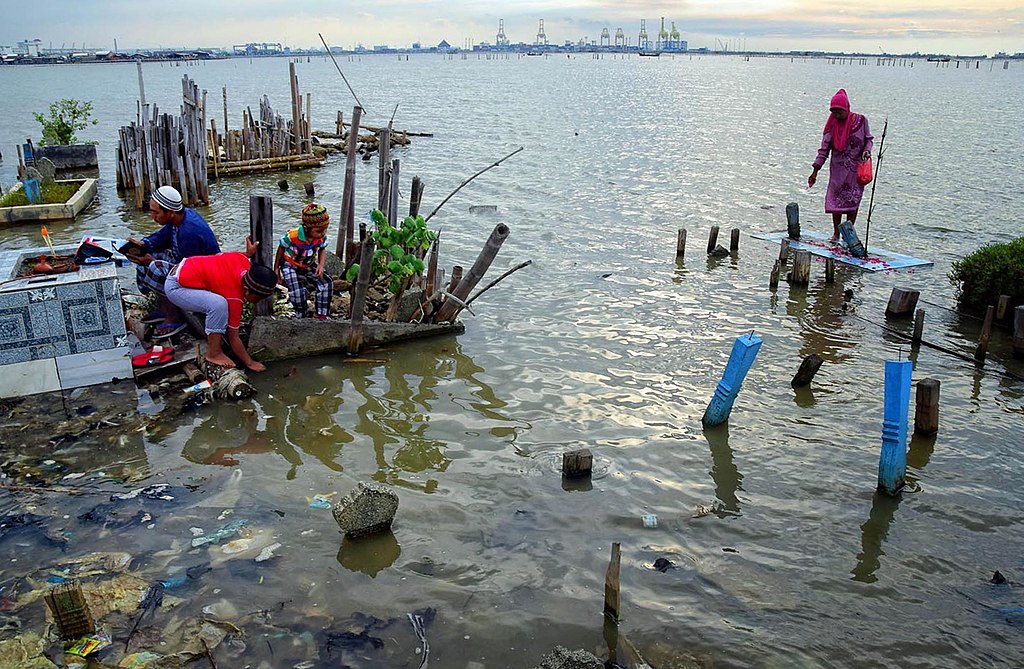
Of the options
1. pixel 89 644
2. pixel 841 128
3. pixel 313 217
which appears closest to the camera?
pixel 89 644

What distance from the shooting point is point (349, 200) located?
9070 millimetres

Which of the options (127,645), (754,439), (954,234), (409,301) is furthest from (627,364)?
(954,234)

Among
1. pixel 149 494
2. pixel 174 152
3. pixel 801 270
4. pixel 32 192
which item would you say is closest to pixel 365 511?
pixel 149 494

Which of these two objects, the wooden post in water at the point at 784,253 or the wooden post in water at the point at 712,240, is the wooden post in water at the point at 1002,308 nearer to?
the wooden post in water at the point at 784,253

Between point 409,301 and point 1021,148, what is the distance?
27151mm

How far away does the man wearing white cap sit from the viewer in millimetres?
7699

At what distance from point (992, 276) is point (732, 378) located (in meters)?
5.14

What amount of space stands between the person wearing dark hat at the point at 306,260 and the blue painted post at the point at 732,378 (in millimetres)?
4066

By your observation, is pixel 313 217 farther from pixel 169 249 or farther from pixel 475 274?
pixel 475 274

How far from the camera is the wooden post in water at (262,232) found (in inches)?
306

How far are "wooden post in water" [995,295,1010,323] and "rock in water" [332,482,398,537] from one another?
797 cm

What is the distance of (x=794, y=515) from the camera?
5.82 m

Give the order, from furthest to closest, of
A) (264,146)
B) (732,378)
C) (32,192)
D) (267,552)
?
(264,146), (32,192), (732,378), (267,552)

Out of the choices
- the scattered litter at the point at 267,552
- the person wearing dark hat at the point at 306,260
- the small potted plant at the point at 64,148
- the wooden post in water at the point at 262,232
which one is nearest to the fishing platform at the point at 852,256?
the person wearing dark hat at the point at 306,260
